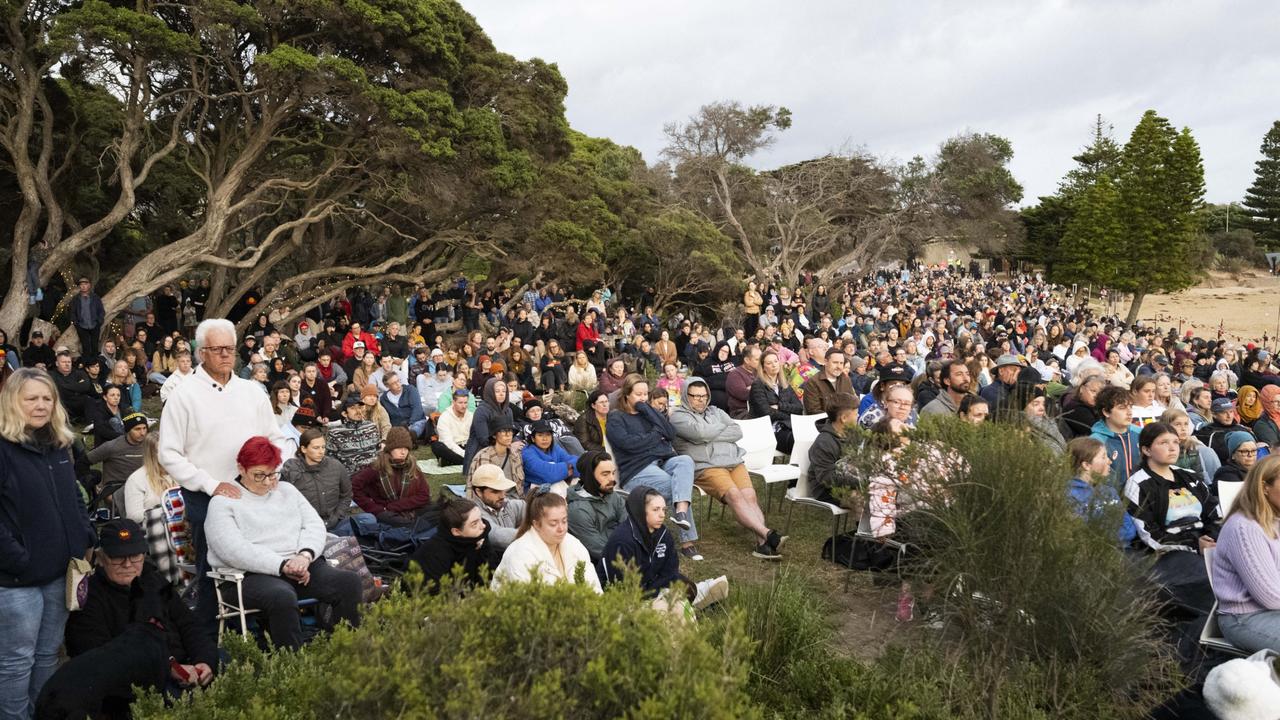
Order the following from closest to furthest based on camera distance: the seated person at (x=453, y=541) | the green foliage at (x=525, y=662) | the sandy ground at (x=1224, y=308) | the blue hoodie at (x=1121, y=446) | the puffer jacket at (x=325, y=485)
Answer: the green foliage at (x=525, y=662), the seated person at (x=453, y=541), the puffer jacket at (x=325, y=485), the blue hoodie at (x=1121, y=446), the sandy ground at (x=1224, y=308)

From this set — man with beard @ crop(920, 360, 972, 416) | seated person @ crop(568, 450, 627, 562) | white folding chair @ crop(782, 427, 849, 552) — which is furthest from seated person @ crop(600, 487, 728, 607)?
man with beard @ crop(920, 360, 972, 416)

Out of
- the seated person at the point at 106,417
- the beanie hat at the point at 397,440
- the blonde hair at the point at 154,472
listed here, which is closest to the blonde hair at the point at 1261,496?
the beanie hat at the point at 397,440

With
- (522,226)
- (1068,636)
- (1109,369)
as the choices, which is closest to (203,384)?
(1068,636)

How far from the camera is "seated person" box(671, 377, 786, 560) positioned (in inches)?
266

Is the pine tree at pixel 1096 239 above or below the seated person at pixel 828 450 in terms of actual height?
above

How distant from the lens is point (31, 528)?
3266 mm

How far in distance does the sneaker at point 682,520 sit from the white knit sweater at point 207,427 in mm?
2896

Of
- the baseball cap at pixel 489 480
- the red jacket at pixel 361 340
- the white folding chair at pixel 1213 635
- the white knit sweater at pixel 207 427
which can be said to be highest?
the white knit sweater at pixel 207 427

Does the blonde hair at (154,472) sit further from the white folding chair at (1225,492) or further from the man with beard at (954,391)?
the white folding chair at (1225,492)

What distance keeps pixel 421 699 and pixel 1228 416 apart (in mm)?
8050

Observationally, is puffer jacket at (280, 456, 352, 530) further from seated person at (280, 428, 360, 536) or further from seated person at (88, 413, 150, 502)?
seated person at (88, 413, 150, 502)

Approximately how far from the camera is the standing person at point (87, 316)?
41.1ft

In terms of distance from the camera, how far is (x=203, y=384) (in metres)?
3.85

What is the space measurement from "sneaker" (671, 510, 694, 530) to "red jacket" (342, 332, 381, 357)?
26.1ft
